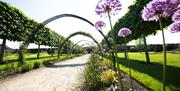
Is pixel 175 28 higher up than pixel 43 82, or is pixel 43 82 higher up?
pixel 175 28

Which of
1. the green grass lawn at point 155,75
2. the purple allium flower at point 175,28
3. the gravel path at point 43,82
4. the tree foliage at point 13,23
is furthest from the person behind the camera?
the tree foliage at point 13,23

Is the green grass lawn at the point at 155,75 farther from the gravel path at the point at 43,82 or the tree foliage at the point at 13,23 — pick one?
the tree foliage at the point at 13,23

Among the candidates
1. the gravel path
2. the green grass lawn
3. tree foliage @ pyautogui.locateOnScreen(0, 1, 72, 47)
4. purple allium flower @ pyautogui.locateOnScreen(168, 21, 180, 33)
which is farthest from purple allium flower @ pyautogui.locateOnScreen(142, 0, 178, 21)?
tree foliage @ pyautogui.locateOnScreen(0, 1, 72, 47)

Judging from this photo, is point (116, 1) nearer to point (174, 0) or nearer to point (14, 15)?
point (174, 0)

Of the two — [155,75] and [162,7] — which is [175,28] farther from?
[155,75]

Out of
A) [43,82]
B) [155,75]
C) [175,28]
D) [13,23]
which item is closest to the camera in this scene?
[175,28]

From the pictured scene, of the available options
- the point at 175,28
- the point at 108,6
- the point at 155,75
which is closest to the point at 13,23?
the point at 155,75

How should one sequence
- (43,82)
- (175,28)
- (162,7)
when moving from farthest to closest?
(43,82) < (175,28) < (162,7)

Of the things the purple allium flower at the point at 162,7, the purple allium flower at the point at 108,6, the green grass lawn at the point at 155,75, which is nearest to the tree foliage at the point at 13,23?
the green grass lawn at the point at 155,75

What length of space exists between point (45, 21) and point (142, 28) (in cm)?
1124

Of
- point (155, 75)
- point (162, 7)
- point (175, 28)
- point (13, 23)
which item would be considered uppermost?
point (13, 23)

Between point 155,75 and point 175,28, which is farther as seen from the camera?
point 155,75

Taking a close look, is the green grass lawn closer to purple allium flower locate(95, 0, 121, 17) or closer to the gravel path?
the gravel path

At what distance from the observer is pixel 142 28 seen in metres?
20.6
